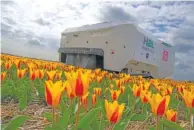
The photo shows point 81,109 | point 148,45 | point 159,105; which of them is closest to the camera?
point 159,105

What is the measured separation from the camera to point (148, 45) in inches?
728

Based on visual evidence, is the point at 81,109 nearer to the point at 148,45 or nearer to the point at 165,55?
the point at 148,45

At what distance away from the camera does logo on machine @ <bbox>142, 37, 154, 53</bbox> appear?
1808 centimetres

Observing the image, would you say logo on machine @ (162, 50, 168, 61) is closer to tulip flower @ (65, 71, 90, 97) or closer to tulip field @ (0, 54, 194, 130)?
tulip field @ (0, 54, 194, 130)

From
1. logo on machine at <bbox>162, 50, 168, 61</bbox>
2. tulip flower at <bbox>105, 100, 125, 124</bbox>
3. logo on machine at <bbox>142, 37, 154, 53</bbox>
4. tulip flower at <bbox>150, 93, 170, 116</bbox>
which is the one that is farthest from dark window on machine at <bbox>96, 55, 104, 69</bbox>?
tulip flower at <bbox>105, 100, 125, 124</bbox>

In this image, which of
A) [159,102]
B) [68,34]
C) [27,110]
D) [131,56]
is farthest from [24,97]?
[68,34]

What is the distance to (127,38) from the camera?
16750 mm

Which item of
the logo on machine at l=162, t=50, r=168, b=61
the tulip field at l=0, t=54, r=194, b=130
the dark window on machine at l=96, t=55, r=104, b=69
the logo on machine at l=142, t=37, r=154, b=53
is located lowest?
the tulip field at l=0, t=54, r=194, b=130

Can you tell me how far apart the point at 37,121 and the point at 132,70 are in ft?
51.4

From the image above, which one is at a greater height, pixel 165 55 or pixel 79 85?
pixel 165 55

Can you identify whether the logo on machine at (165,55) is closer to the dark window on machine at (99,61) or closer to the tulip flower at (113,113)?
the dark window on machine at (99,61)

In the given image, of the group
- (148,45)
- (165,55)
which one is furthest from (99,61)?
(165,55)

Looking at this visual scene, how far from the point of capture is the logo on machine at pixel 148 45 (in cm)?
1808

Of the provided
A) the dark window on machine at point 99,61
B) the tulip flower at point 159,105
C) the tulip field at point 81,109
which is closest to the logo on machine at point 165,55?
the dark window on machine at point 99,61
